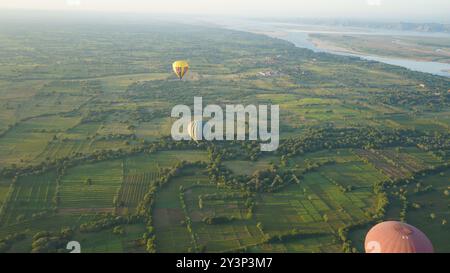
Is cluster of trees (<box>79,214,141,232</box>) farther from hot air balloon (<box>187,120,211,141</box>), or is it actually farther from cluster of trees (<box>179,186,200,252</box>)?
hot air balloon (<box>187,120,211,141</box>)

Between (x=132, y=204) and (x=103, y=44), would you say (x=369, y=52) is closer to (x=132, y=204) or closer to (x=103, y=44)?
(x=103, y=44)

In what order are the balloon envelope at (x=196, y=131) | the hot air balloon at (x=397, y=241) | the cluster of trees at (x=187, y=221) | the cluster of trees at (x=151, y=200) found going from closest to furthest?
the hot air balloon at (x=397, y=241), the cluster of trees at (x=151, y=200), the cluster of trees at (x=187, y=221), the balloon envelope at (x=196, y=131)

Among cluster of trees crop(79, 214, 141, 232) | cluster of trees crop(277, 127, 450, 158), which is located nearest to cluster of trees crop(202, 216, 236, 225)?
cluster of trees crop(79, 214, 141, 232)

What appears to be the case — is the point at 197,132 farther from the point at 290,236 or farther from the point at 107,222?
the point at 290,236

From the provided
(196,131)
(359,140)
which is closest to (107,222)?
(196,131)

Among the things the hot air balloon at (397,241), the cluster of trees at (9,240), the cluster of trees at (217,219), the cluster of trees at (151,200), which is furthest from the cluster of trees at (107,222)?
the hot air balloon at (397,241)

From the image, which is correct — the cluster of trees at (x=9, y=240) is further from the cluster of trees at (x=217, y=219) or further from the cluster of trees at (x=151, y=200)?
the cluster of trees at (x=217, y=219)
